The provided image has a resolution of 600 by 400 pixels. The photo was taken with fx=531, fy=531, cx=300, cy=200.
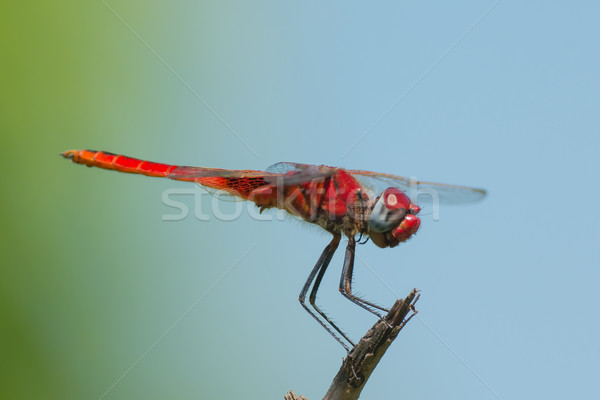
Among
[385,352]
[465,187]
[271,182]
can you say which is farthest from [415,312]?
[271,182]

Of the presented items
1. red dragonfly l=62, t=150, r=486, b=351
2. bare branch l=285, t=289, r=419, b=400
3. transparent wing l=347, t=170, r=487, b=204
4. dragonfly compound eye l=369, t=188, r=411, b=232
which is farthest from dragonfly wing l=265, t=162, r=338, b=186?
bare branch l=285, t=289, r=419, b=400

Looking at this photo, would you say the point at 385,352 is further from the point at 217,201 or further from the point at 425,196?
the point at 217,201

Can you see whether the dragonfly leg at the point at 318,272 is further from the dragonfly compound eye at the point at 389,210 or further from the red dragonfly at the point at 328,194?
the dragonfly compound eye at the point at 389,210

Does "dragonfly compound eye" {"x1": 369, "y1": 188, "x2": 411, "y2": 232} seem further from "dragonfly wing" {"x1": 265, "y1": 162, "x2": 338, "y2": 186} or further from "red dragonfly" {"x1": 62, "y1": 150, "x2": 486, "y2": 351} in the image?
"dragonfly wing" {"x1": 265, "y1": 162, "x2": 338, "y2": 186}

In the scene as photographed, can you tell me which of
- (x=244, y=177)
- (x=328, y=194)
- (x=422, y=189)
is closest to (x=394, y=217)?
(x=422, y=189)

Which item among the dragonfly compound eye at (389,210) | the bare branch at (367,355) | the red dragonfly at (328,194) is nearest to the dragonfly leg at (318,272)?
the red dragonfly at (328,194)

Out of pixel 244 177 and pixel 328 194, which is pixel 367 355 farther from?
pixel 244 177
